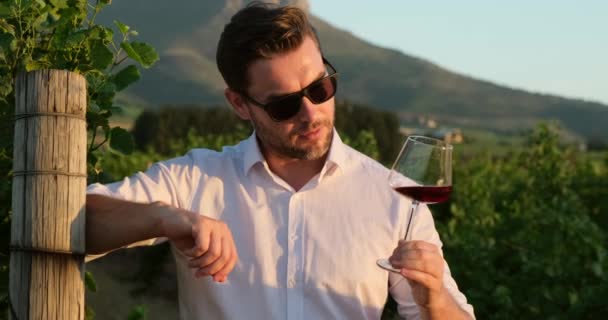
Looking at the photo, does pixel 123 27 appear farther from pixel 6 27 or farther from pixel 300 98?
pixel 300 98

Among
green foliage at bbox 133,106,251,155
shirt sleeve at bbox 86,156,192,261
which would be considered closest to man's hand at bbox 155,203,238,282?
shirt sleeve at bbox 86,156,192,261

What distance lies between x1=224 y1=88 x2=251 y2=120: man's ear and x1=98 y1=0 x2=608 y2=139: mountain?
114369 millimetres

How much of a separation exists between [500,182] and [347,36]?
518 ft

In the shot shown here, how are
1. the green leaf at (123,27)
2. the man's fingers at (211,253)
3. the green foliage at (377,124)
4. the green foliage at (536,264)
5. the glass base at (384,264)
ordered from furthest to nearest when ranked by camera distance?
the green foliage at (377,124), the green foliage at (536,264), the green leaf at (123,27), the glass base at (384,264), the man's fingers at (211,253)

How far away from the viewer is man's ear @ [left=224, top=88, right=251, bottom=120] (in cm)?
342

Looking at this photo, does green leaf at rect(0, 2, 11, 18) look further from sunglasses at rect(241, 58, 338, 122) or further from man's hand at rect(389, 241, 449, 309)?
man's hand at rect(389, 241, 449, 309)

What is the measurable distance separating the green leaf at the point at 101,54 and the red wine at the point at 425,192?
1078 mm

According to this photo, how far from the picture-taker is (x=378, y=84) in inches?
5906

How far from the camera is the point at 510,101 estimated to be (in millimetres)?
140500

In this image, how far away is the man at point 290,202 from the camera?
306 cm

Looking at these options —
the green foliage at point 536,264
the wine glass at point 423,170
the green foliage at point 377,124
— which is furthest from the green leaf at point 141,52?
the green foliage at point 377,124

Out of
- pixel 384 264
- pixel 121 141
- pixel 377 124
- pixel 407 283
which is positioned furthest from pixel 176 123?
pixel 384 264

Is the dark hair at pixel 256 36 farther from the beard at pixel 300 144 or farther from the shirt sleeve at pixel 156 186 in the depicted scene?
the shirt sleeve at pixel 156 186

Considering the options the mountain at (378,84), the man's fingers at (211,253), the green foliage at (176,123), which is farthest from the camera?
the mountain at (378,84)
